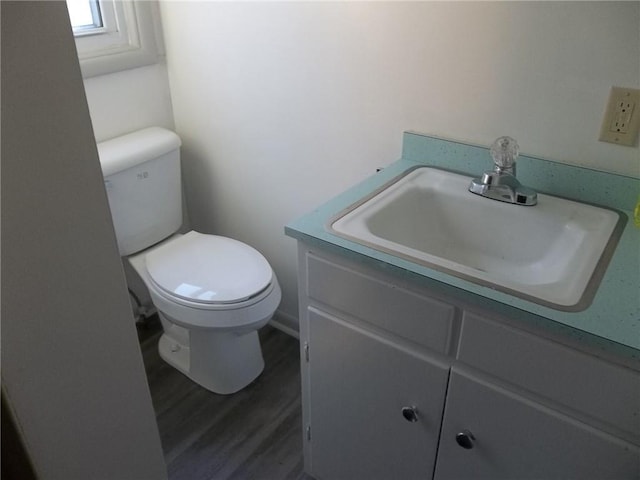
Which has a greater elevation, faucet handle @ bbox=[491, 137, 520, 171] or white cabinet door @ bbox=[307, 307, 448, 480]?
faucet handle @ bbox=[491, 137, 520, 171]

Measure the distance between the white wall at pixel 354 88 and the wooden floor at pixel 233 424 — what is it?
0.34 meters

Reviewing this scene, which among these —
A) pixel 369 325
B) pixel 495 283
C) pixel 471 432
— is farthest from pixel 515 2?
pixel 471 432

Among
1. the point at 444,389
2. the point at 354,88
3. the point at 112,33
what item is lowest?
the point at 444,389

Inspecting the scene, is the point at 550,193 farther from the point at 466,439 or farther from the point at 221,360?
the point at 221,360

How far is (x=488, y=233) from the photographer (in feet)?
4.21

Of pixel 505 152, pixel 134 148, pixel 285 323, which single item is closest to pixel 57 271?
pixel 505 152

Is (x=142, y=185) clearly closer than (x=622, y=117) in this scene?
No

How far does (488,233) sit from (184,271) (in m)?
0.94

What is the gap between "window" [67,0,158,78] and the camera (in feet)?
5.69

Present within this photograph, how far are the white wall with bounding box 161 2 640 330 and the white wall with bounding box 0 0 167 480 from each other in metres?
1.03

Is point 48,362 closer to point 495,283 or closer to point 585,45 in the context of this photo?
point 495,283

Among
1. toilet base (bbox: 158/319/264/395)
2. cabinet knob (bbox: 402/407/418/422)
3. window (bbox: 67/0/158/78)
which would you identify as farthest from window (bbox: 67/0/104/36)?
cabinet knob (bbox: 402/407/418/422)

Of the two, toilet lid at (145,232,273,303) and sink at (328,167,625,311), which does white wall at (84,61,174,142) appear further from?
sink at (328,167,625,311)

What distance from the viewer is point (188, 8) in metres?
1.81
